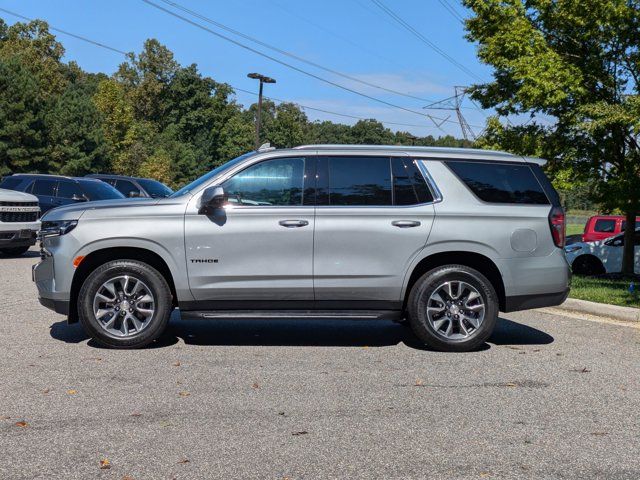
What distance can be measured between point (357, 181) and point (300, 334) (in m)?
1.99

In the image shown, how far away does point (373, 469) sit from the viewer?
13.5 ft

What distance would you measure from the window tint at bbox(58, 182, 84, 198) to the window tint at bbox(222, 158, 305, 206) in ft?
41.8

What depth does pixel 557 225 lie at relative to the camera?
7.38m

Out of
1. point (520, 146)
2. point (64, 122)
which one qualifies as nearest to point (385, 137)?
point (64, 122)

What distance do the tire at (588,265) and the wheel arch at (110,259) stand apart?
13646 millimetres

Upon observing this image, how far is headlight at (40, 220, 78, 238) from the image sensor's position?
708 centimetres

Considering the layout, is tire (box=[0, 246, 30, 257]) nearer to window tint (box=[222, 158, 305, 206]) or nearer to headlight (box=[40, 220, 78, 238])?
headlight (box=[40, 220, 78, 238])

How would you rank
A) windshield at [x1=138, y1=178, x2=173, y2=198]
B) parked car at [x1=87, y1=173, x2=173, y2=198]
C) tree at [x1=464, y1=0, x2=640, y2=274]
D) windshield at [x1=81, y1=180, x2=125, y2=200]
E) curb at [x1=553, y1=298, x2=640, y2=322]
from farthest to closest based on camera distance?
1. windshield at [x1=138, y1=178, x2=173, y2=198]
2. parked car at [x1=87, y1=173, x2=173, y2=198]
3. windshield at [x1=81, y1=180, x2=125, y2=200]
4. tree at [x1=464, y1=0, x2=640, y2=274]
5. curb at [x1=553, y1=298, x2=640, y2=322]

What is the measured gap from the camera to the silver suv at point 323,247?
23.1 ft

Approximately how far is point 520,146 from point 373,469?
1341 cm

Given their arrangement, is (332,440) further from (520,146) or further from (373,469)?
(520,146)

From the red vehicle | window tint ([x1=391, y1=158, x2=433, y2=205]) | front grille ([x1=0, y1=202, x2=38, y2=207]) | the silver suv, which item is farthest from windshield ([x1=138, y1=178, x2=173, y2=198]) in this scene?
window tint ([x1=391, y1=158, x2=433, y2=205])

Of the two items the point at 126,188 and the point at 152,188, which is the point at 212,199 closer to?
the point at 126,188

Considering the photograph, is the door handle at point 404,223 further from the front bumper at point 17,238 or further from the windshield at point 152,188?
the windshield at point 152,188
